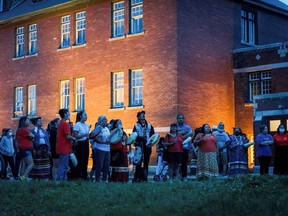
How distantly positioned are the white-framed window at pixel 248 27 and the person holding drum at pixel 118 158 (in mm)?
17186

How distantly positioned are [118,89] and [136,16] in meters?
3.63

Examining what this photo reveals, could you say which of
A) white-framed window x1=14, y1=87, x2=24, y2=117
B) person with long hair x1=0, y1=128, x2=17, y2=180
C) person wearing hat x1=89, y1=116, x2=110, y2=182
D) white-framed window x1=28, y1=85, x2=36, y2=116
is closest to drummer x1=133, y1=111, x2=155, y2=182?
person wearing hat x1=89, y1=116, x2=110, y2=182

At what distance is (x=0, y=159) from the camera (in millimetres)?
19172

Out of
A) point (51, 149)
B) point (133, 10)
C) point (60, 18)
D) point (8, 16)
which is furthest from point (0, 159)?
point (8, 16)

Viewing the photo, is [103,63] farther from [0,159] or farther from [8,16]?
[0,159]

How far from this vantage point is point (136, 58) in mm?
28375

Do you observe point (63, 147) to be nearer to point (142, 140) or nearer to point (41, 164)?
point (41, 164)

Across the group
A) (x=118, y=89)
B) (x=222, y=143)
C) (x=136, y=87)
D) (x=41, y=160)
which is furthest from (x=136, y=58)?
(x=41, y=160)

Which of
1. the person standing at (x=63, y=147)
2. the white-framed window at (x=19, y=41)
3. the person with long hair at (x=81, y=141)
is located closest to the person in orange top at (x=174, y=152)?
the person with long hair at (x=81, y=141)

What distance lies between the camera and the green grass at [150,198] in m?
9.45

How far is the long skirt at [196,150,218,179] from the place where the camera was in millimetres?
16750

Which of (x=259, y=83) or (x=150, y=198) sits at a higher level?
(x=259, y=83)

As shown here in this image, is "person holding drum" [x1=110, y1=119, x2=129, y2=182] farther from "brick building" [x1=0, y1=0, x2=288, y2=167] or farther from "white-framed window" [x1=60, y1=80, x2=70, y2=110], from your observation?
"white-framed window" [x1=60, y1=80, x2=70, y2=110]

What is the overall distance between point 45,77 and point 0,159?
Answer: 1375cm
